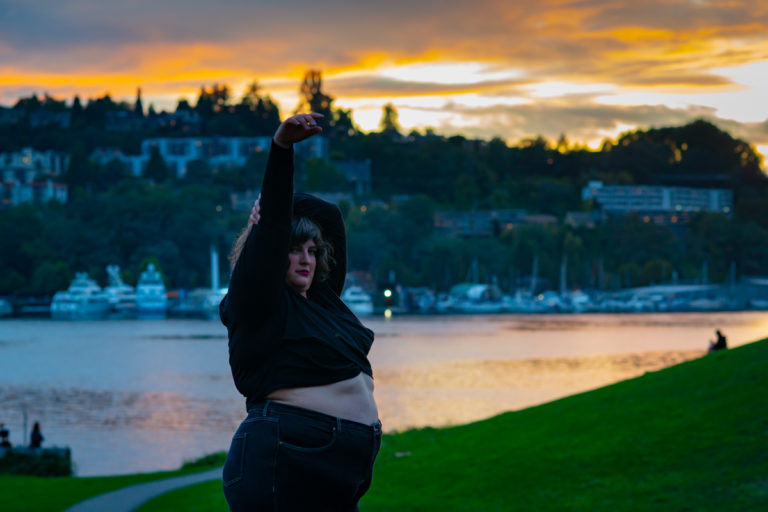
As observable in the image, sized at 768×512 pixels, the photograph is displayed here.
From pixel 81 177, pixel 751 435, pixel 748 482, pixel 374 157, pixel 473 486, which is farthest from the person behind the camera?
pixel 374 157

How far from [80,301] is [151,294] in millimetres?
7069

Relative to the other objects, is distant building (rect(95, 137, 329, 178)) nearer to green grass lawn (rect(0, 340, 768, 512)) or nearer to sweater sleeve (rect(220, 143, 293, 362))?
green grass lawn (rect(0, 340, 768, 512))

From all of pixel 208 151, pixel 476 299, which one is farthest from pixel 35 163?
pixel 476 299

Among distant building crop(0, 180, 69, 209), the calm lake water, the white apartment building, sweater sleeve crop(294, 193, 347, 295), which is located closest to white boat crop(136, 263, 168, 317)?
the calm lake water

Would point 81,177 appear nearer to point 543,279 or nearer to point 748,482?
point 543,279

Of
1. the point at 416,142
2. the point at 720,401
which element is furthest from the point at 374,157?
the point at 720,401

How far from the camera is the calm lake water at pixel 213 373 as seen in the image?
3203 centimetres

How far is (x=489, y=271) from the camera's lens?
130000 mm

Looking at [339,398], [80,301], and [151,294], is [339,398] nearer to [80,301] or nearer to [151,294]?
[151,294]

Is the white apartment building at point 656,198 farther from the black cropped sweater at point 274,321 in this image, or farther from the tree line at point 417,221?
the black cropped sweater at point 274,321

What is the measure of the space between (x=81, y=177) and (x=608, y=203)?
75.8 metres

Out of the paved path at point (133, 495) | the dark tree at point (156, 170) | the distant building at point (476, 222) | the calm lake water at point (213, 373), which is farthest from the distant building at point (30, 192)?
the paved path at point (133, 495)

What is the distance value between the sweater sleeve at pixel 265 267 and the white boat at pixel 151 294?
10642cm

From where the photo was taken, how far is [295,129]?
3.04 meters
